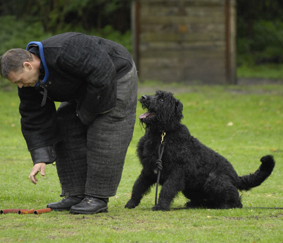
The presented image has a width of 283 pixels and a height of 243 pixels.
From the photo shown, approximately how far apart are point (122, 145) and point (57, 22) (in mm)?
19837

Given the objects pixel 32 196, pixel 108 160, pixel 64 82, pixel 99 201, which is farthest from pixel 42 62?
pixel 32 196

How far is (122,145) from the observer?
496 cm

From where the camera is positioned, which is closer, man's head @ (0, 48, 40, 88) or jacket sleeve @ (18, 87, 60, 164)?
man's head @ (0, 48, 40, 88)

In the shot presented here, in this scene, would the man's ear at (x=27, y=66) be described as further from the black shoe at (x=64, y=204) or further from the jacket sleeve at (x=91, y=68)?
the black shoe at (x=64, y=204)

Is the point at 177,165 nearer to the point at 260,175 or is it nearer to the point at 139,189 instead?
the point at 139,189

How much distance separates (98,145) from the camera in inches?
192

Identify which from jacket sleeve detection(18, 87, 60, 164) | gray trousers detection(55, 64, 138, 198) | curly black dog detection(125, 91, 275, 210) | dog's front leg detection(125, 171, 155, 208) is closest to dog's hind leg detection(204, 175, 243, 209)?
curly black dog detection(125, 91, 275, 210)

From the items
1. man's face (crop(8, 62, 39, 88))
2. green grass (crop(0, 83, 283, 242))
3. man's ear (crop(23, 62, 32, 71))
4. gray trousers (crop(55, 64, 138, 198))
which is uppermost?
man's ear (crop(23, 62, 32, 71))

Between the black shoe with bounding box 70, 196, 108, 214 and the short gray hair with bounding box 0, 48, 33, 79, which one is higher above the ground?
the short gray hair with bounding box 0, 48, 33, 79

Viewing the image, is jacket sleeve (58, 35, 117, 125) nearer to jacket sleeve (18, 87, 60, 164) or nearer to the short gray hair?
the short gray hair

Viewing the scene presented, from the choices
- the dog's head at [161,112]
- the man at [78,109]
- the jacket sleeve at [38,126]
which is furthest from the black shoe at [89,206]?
the dog's head at [161,112]

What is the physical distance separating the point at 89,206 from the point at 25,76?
1.42 m

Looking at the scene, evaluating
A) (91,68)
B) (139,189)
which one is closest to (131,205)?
(139,189)

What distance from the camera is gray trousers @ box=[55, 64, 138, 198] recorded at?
16.0 feet
